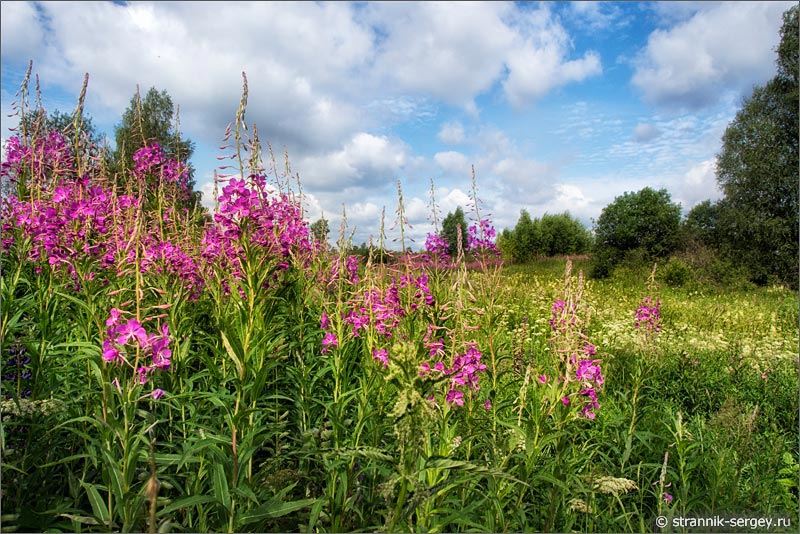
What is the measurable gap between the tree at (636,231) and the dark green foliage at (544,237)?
28.0 ft

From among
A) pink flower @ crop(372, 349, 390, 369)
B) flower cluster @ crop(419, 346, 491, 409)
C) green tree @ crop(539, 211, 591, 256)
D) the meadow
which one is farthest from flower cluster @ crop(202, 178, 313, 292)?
green tree @ crop(539, 211, 591, 256)

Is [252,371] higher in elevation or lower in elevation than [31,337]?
lower

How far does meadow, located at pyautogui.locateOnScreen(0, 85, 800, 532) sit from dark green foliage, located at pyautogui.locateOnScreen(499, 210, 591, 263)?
28861mm

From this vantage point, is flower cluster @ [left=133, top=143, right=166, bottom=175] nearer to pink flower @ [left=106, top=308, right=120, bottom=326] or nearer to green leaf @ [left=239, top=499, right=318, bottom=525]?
pink flower @ [left=106, top=308, right=120, bottom=326]

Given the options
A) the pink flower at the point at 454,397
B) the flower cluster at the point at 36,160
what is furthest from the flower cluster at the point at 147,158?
the pink flower at the point at 454,397

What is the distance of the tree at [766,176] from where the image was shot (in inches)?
839

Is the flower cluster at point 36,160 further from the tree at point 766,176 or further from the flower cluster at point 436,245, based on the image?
the tree at point 766,176

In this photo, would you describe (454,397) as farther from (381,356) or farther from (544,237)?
(544,237)

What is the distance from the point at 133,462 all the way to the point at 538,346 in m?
6.01

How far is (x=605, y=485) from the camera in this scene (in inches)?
99.7

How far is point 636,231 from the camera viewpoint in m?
23.1

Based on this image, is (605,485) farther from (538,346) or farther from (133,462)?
(538,346)

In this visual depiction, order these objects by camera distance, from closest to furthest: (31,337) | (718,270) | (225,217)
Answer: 1. (225,217)
2. (31,337)
3. (718,270)

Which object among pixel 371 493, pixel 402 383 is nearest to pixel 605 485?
pixel 371 493
